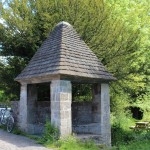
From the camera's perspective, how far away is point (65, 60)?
1006 cm

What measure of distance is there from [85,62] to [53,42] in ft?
4.59

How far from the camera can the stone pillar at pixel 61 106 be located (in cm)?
944

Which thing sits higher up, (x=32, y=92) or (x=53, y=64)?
(x=53, y=64)

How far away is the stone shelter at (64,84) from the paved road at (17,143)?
3.03 feet

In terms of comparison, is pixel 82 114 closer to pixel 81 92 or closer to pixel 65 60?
pixel 65 60

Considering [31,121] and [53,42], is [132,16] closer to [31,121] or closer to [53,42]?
[53,42]

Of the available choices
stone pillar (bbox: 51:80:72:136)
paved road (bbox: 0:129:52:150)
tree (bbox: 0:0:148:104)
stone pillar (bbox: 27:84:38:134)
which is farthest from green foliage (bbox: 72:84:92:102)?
stone pillar (bbox: 51:80:72:136)

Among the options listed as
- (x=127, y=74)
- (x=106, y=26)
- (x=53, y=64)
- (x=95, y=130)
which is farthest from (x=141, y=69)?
(x=53, y=64)

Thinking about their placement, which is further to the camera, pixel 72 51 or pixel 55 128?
pixel 72 51

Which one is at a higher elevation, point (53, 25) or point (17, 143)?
point (53, 25)

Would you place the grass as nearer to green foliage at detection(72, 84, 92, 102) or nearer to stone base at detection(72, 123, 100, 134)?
stone base at detection(72, 123, 100, 134)

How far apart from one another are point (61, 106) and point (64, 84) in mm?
716

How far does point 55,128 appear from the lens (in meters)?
9.43

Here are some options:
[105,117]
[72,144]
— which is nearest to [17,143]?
[72,144]
